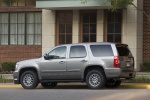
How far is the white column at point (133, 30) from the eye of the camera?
27141 mm

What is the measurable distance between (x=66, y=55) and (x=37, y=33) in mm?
10249

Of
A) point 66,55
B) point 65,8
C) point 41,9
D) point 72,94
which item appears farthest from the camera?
point 41,9

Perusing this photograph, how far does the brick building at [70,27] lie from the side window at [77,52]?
21.8ft

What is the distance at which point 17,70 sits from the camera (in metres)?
20.4

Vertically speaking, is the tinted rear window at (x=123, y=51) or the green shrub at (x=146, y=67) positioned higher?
the tinted rear window at (x=123, y=51)

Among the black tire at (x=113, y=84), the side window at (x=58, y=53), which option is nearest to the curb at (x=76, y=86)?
the black tire at (x=113, y=84)

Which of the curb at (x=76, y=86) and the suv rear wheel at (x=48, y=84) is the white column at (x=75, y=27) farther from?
the suv rear wheel at (x=48, y=84)

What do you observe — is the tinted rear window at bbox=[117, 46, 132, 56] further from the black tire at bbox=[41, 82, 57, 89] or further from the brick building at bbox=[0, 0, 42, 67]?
the brick building at bbox=[0, 0, 42, 67]

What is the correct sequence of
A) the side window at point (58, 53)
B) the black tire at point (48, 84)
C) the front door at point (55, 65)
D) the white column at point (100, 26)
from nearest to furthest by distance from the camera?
the front door at point (55, 65) < the side window at point (58, 53) < the black tire at point (48, 84) < the white column at point (100, 26)

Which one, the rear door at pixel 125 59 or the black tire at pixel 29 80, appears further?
the black tire at pixel 29 80

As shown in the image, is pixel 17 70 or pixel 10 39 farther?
pixel 10 39

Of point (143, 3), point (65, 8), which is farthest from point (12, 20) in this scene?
point (143, 3)

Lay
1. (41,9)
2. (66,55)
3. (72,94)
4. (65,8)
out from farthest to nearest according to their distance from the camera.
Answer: (41,9) < (65,8) < (66,55) < (72,94)

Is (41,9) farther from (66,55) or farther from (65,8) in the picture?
(66,55)
